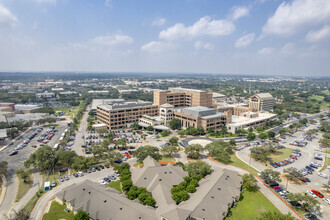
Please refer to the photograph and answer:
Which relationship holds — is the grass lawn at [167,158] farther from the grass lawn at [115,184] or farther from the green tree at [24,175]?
the green tree at [24,175]

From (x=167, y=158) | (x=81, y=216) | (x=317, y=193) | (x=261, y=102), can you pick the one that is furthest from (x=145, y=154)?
(x=261, y=102)

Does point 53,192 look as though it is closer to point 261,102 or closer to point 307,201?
point 307,201

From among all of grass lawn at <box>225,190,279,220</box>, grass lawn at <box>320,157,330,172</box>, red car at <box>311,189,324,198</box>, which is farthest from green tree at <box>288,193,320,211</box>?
grass lawn at <box>320,157,330,172</box>

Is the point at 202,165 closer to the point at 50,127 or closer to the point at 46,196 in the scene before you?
the point at 46,196

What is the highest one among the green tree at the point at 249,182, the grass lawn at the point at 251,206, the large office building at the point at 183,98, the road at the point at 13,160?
the large office building at the point at 183,98

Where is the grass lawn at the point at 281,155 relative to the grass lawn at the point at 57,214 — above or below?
below

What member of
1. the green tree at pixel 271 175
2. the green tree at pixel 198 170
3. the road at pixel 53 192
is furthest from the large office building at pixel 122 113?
the green tree at pixel 271 175
